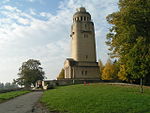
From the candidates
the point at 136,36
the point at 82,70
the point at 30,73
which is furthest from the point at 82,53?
the point at 136,36

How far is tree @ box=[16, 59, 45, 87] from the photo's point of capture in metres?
66.5

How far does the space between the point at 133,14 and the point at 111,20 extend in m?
3.94

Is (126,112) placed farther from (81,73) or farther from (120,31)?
(81,73)

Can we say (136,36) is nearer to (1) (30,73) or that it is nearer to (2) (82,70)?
(2) (82,70)

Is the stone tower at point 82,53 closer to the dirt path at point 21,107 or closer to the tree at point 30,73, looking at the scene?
the tree at point 30,73

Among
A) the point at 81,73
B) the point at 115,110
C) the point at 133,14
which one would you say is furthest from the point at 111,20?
the point at 81,73

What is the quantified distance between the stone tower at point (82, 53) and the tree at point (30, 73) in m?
16.6

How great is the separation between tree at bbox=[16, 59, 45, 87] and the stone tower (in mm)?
16628

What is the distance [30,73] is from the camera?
6719 cm

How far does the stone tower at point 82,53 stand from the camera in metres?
51.9

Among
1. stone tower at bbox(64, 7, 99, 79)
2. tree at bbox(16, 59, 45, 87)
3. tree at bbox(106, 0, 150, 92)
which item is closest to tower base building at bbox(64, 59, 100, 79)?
stone tower at bbox(64, 7, 99, 79)

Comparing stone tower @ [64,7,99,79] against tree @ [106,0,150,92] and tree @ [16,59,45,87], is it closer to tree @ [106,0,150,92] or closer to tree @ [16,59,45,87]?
tree @ [16,59,45,87]

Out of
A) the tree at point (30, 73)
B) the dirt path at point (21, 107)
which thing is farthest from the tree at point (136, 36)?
the tree at point (30, 73)

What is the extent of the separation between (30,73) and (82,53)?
75.9 ft
